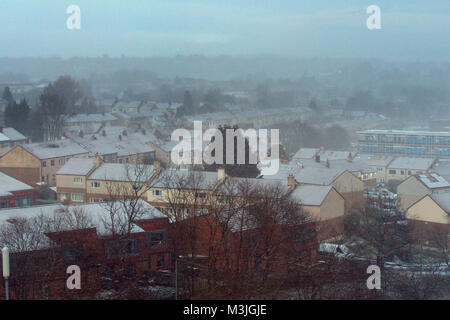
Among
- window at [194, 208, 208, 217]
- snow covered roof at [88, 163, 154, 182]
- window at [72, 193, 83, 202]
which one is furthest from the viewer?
window at [72, 193, 83, 202]

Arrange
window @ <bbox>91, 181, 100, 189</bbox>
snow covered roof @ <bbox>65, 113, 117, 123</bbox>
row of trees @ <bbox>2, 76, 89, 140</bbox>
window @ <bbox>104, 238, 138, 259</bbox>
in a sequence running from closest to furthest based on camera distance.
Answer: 1. window @ <bbox>104, 238, 138, 259</bbox>
2. window @ <bbox>91, 181, 100, 189</bbox>
3. row of trees @ <bbox>2, 76, 89, 140</bbox>
4. snow covered roof @ <bbox>65, 113, 117, 123</bbox>

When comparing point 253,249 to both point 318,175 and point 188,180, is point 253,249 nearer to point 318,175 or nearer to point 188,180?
point 188,180

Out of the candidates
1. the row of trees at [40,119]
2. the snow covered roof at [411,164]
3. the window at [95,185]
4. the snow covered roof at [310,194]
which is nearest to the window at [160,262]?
the snow covered roof at [310,194]

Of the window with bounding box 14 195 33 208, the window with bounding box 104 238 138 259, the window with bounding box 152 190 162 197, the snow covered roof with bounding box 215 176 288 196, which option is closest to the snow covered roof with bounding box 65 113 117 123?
the window with bounding box 14 195 33 208

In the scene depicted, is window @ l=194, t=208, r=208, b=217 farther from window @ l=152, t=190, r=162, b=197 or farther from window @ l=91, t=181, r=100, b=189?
window @ l=91, t=181, r=100, b=189

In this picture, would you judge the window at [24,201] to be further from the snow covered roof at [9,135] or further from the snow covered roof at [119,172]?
the snow covered roof at [9,135]
